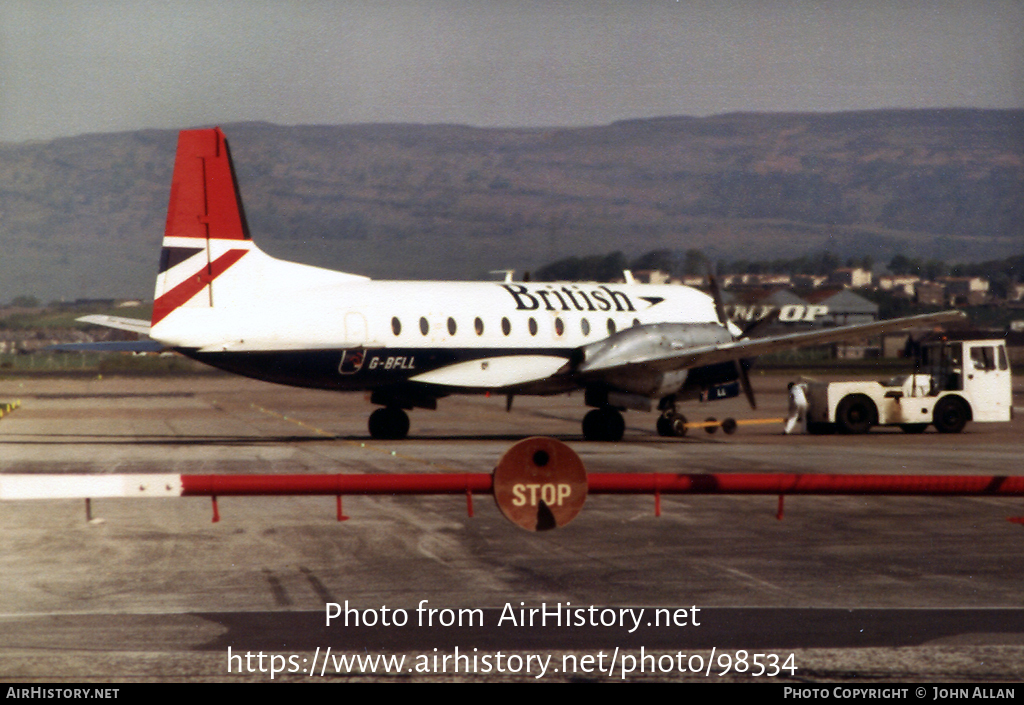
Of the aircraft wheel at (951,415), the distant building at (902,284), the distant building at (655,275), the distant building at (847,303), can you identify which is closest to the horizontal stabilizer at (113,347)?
the aircraft wheel at (951,415)

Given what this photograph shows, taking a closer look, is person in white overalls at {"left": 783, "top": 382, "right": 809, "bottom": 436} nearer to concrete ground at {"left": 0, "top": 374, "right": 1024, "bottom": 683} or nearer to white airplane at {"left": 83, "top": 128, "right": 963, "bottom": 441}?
white airplane at {"left": 83, "top": 128, "right": 963, "bottom": 441}

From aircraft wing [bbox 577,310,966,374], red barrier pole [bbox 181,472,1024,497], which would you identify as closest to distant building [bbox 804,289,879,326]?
aircraft wing [bbox 577,310,966,374]

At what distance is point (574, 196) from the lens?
186 m

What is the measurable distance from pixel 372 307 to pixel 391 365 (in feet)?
4.68

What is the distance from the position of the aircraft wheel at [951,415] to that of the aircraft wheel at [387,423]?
14723 millimetres

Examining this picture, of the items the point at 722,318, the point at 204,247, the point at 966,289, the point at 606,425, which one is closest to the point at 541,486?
the point at 204,247

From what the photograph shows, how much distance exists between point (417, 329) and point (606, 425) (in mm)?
5409

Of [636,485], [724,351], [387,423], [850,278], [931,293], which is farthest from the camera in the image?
[850,278]

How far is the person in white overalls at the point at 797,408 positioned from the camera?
30.5 m

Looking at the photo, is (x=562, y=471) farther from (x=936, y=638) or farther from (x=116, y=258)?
(x=116, y=258)

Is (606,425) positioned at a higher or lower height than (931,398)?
lower

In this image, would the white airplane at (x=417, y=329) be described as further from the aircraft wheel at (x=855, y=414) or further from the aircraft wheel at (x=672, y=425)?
the aircraft wheel at (x=855, y=414)

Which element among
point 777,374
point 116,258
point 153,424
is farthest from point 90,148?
point 153,424

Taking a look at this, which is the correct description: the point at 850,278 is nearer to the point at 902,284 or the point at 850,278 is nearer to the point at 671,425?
the point at 902,284
